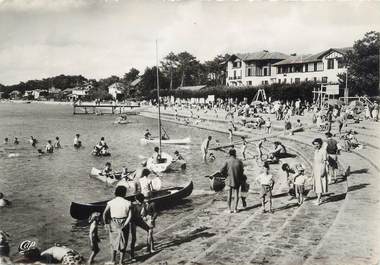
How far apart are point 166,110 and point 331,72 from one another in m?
30.8

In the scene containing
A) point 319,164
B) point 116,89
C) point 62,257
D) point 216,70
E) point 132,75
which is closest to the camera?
point 62,257

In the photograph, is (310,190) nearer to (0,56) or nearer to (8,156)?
(0,56)

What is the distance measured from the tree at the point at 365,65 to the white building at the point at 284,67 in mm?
9147

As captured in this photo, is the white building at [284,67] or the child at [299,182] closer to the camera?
the child at [299,182]

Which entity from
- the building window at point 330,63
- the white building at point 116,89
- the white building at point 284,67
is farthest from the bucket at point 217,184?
the white building at point 116,89

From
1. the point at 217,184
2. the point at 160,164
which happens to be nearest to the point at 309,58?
the point at 160,164

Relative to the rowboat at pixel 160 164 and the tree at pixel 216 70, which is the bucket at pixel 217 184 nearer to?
the rowboat at pixel 160 164

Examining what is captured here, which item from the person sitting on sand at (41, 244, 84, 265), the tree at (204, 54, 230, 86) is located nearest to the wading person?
the person sitting on sand at (41, 244, 84, 265)

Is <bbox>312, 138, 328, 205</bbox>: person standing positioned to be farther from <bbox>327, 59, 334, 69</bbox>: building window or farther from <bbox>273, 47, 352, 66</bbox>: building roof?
<bbox>327, 59, 334, 69</bbox>: building window

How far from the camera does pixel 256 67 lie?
76438mm

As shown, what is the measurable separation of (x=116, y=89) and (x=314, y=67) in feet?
264

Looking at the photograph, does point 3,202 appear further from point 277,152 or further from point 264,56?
point 264,56

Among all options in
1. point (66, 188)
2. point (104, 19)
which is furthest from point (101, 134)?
point (104, 19)

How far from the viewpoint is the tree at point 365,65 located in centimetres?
4084
